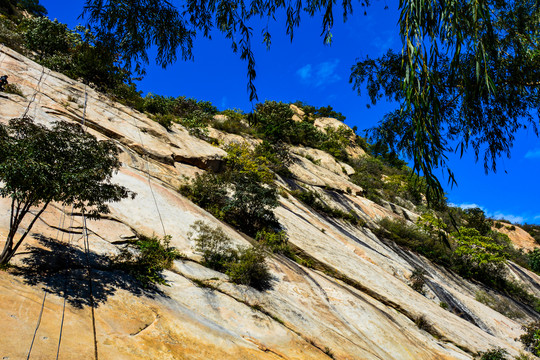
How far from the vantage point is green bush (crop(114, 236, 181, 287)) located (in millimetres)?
7012

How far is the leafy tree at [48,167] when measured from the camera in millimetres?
4840

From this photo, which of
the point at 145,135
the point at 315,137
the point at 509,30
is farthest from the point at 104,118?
the point at 315,137

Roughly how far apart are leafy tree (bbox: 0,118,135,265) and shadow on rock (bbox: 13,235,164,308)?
572mm

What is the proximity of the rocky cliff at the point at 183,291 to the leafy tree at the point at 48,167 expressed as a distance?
1478mm

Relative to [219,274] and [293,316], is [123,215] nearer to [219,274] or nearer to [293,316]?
[219,274]

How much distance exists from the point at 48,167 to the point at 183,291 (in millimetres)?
3948

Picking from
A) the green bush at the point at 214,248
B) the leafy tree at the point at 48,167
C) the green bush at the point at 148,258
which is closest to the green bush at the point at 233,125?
the green bush at the point at 214,248

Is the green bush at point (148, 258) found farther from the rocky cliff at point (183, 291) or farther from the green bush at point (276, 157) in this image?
the green bush at point (276, 157)

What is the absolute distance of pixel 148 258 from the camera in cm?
Result: 757

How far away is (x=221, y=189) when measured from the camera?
46.4 feet

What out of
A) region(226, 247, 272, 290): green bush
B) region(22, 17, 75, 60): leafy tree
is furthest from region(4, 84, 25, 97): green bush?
region(226, 247, 272, 290): green bush

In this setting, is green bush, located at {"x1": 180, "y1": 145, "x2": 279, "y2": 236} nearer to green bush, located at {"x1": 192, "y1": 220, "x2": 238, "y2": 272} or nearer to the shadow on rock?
green bush, located at {"x1": 192, "y1": 220, "x2": 238, "y2": 272}

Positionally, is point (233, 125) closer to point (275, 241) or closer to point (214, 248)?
point (275, 241)

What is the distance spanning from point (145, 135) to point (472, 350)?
1740 cm
